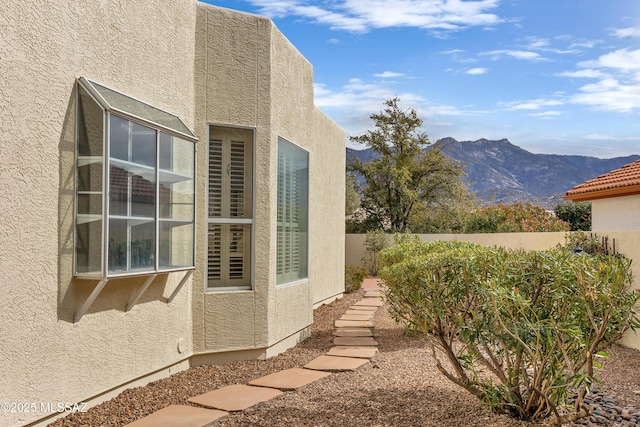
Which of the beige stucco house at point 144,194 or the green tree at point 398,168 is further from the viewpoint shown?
the green tree at point 398,168

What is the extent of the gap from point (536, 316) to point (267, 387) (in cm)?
278

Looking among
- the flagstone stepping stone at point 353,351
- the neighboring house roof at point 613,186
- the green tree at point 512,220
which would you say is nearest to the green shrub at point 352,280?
the neighboring house roof at point 613,186

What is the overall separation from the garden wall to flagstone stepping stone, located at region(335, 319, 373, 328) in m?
2.60

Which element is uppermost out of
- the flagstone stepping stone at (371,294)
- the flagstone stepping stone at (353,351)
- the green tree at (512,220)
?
the green tree at (512,220)

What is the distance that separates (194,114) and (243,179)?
968 mm

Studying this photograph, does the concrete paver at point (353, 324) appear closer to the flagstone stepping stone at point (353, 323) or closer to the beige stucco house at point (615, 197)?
the flagstone stepping stone at point (353, 323)

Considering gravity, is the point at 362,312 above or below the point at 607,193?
below

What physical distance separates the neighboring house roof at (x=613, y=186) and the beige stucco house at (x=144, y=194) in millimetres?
7530

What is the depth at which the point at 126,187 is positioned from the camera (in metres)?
4.75

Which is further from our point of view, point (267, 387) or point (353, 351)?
point (353, 351)

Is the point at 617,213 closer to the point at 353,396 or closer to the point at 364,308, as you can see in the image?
the point at 364,308

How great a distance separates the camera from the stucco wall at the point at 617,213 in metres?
12.0

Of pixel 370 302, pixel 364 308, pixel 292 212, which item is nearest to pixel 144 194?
pixel 292 212

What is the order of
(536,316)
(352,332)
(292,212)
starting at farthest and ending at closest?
(352,332) → (292,212) → (536,316)
